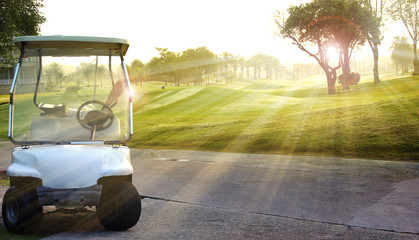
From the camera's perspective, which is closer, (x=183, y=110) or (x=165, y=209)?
(x=165, y=209)

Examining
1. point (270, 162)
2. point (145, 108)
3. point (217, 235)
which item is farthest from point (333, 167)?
point (145, 108)

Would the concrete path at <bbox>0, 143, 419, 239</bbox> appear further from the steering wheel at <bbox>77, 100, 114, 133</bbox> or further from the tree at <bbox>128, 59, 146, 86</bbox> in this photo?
the tree at <bbox>128, 59, 146, 86</bbox>

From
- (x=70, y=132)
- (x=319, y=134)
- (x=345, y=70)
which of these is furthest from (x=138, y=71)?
(x=70, y=132)

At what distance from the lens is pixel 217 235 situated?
5.53 meters

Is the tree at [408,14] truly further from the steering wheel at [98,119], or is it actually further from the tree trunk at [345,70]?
the steering wheel at [98,119]

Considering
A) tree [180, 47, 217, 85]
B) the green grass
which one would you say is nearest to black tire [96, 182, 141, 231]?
the green grass

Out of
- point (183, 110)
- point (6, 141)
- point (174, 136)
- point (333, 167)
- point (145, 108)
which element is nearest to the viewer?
point (333, 167)

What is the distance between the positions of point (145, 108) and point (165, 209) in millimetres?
31863

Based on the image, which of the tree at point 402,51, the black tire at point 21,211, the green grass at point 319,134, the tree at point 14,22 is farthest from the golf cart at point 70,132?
the tree at point 402,51

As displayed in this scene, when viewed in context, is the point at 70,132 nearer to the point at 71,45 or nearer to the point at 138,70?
the point at 71,45

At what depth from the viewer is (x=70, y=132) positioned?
6234 mm

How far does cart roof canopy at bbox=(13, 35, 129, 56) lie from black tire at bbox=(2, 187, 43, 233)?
1.83 meters

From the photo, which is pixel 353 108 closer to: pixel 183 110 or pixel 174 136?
pixel 174 136

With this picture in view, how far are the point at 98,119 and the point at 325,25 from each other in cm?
4346
